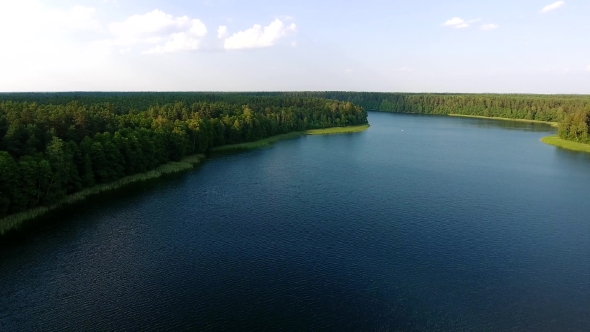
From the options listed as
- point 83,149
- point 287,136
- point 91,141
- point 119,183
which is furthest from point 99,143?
point 287,136

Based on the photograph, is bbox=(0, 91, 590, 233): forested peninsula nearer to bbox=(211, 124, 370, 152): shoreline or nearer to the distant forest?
the distant forest

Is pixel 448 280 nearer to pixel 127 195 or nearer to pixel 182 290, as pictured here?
pixel 182 290

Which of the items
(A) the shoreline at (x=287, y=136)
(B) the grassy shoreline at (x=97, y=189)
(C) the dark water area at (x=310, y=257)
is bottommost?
(C) the dark water area at (x=310, y=257)

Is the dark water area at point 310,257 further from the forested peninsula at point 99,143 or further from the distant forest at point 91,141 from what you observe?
the distant forest at point 91,141

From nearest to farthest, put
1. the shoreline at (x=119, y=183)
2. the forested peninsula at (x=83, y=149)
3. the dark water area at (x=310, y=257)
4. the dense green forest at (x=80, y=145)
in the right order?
the dark water area at (x=310, y=257), the shoreline at (x=119, y=183), the forested peninsula at (x=83, y=149), the dense green forest at (x=80, y=145)

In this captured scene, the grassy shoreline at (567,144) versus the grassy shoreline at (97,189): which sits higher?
the grassy shoreline at (567,144)

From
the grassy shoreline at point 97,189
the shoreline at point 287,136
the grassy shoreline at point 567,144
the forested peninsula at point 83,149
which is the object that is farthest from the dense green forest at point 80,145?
the grassy shoreline at point 567,144

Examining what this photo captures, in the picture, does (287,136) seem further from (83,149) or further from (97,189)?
(97,189)
